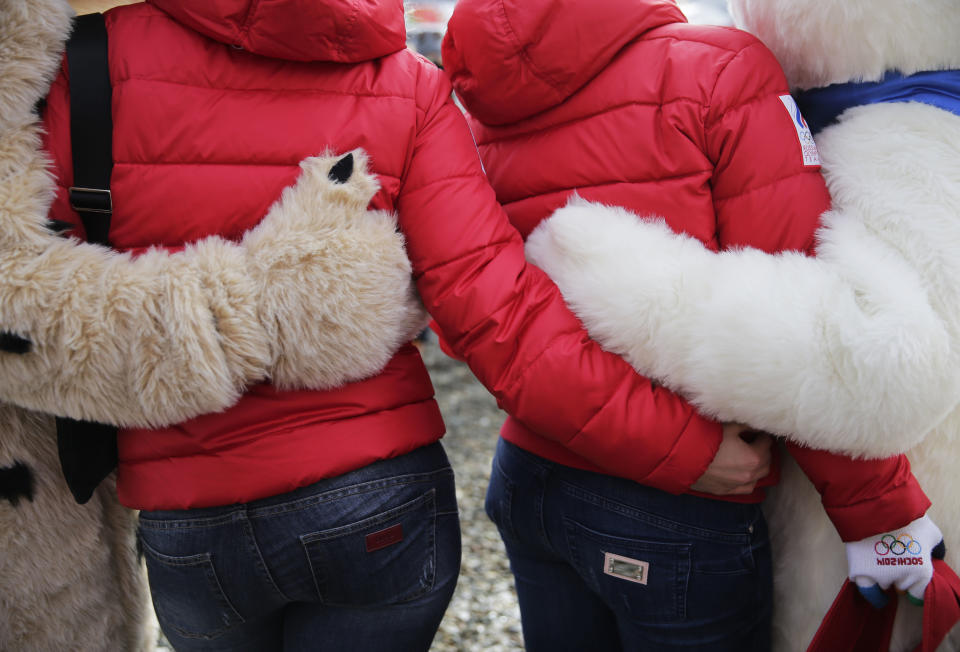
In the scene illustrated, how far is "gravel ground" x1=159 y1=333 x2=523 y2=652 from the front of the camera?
10.5 feet

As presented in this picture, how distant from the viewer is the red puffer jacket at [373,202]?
4.58ft

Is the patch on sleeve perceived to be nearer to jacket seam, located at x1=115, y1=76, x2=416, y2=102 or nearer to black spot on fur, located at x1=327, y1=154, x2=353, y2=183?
jacket seam, located at x1=115, y1=76, x2=416, y2=102

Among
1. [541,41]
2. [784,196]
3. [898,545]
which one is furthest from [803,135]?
[898,545]

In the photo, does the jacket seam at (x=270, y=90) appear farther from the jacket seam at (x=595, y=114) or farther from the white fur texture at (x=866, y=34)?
the white fur texture at (x=866, y=34)

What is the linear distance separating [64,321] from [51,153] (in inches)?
12.0

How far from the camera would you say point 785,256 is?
147 centimetres

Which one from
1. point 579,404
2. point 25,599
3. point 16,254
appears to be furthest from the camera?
point 25,599

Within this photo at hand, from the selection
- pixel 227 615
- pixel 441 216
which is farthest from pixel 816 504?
pixel 227 615

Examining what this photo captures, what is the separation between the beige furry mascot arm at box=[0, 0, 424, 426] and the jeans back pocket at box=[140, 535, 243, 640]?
0.95 feet

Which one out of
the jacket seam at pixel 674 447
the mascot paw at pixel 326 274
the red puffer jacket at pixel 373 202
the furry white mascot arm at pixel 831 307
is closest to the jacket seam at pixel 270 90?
the red puffer jacket at pixel 373 202

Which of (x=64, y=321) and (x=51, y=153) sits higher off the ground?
(x=51, y=153)

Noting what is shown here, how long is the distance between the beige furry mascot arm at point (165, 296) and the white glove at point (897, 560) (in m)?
1.00

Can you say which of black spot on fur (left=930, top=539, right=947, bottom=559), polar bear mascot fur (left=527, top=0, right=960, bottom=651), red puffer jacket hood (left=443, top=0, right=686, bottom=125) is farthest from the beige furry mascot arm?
black spot on fur (left=930, top=539, right=947, bottom=559)

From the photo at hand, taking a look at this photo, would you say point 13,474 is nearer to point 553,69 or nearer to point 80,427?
point 80,427
